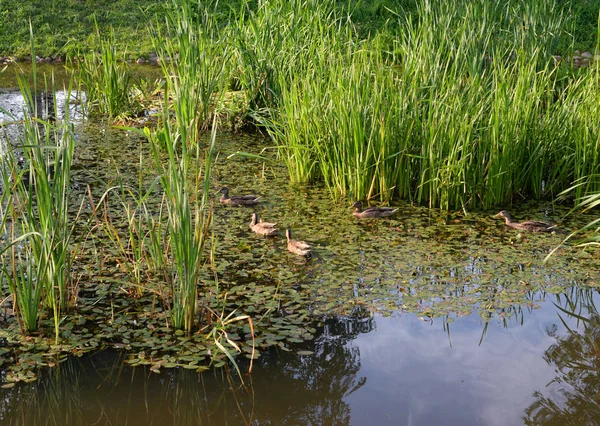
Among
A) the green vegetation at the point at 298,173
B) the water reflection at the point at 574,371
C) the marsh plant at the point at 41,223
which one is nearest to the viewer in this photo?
the water reflection at the point at 574,371

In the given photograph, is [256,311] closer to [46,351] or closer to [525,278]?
[46,351]

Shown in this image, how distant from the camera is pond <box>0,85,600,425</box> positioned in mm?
3631

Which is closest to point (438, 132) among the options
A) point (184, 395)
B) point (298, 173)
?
point (298, 173)

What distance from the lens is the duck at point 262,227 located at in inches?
220

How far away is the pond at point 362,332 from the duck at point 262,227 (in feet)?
0.18

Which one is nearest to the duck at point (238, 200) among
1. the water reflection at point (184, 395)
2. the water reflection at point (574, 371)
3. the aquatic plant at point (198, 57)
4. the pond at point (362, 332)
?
the pond at point (362, 332)

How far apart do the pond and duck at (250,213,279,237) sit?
0.06 meters

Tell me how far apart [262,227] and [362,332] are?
1.55 m

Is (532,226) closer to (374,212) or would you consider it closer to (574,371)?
(374,212)

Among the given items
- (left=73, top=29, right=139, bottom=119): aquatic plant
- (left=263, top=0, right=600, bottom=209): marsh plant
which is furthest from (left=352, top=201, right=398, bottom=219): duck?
(left=73, top=29, right=139, bottom=119): aquatic plant

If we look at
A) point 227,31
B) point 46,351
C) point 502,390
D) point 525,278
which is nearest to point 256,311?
point 46,351

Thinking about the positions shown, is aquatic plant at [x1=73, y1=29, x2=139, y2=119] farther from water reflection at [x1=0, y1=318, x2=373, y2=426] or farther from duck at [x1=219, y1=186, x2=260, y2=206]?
water reflection at [x1=0, y1=318, x2=373, y2=426]

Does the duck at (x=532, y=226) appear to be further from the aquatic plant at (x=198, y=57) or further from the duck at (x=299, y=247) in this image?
the aquatic plant at (x=198, y=57)

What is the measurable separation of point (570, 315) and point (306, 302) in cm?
166
